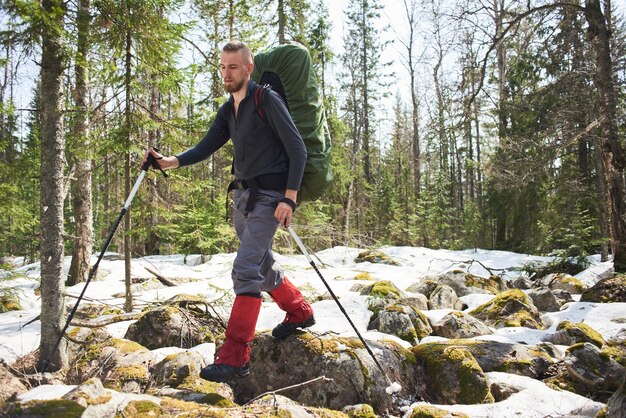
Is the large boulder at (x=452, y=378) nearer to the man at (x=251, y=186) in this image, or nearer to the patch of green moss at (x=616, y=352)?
the patch of green moss at (x=616, y=352)

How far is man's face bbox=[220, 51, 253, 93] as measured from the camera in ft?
9.32

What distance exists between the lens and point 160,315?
482 centimetres

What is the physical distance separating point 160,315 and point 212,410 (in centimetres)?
282

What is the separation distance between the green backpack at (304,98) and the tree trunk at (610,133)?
7.85 meters

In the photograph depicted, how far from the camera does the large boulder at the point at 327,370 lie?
10.9ft

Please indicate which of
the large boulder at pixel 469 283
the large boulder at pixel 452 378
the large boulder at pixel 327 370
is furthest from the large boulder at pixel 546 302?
the large boulder at pixel 327 370

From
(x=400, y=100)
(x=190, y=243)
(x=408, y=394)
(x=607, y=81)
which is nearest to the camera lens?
(x=408, y=394)

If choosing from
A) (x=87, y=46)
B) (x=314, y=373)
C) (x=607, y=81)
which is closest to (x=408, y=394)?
(x=314, y=373)

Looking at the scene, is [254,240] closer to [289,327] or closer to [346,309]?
[289,327]

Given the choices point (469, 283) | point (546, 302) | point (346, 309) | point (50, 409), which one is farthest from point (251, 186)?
point (469, 283)

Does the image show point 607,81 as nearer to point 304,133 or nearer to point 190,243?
point 304,133

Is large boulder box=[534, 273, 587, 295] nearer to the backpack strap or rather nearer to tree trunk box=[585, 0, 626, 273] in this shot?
tree trunk box=[585, 0, 626, 273]

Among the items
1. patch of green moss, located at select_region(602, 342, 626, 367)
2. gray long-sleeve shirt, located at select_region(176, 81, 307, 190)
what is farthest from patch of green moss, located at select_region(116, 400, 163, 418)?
patch of green moss, located at select_region(602, 342, 626, 367)

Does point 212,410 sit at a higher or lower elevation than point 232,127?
lower
